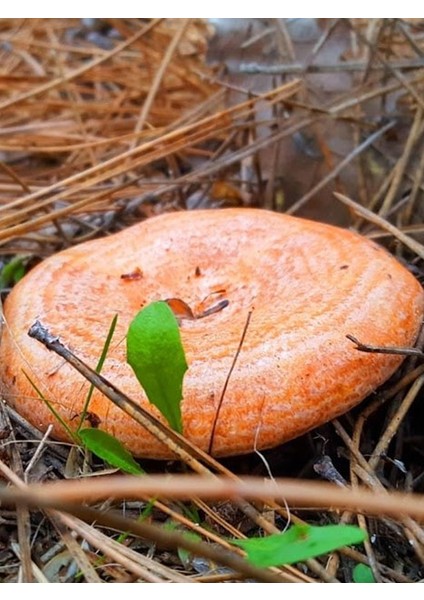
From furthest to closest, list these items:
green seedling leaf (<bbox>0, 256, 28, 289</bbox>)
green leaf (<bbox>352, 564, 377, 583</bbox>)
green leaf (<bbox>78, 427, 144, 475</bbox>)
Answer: green seedling leaf (<bbox>0, 256, 28, 289</bbox>), green leaf (<bbox>78, 427, 144, 475</bbox>), green leaf (<bbox>352, 564, 377, 583</bbox>)

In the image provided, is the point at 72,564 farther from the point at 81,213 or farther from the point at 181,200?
the point at 181,200

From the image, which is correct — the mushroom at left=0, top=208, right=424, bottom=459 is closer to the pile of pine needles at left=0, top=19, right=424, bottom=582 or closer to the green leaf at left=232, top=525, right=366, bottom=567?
the pile of pine needles at left=0, top=19, right=424, bottom=582

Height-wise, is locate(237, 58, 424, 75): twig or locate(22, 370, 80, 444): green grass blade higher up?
locate(237, 58, 424, 75): twig

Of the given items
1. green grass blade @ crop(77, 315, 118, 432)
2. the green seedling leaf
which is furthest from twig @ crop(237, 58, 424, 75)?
green grass blade @ crop(77, 315, 118, 432)

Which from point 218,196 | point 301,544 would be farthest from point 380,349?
point 218,196

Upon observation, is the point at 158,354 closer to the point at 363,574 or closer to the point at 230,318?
the point at 230,318

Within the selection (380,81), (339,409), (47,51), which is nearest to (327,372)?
(339,409)
